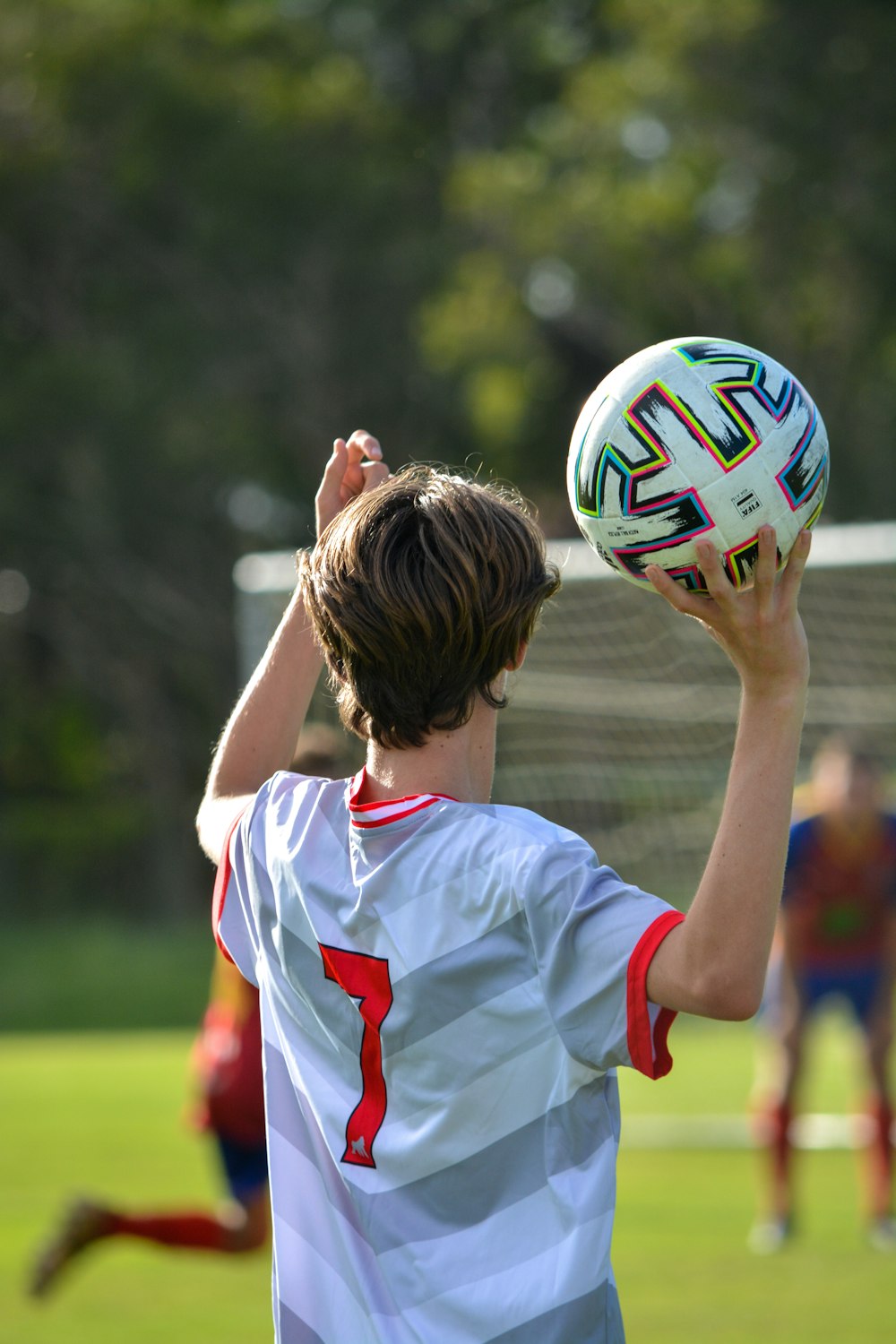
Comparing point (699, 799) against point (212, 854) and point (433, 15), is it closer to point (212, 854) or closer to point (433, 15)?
point (212, 854)

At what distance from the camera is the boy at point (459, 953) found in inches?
64.7

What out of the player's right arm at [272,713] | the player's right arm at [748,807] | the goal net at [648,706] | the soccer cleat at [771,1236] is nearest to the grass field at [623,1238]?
the soccer cleat at [771,1236]

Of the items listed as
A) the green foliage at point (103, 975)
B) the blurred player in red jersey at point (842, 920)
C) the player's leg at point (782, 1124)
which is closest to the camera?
the player's leg at point (782, 1124)

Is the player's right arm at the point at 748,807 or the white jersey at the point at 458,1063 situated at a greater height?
the player's right arm at the point at 748,807

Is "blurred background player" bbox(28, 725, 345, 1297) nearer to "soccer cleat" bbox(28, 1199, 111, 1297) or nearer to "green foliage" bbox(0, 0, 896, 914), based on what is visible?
"soccer cleat" bbox(28, 1199, 111, 1297)

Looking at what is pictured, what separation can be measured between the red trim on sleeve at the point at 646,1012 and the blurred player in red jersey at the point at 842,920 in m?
6.31

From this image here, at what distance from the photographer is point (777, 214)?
23.1 meters

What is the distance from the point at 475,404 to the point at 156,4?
8.65 meters

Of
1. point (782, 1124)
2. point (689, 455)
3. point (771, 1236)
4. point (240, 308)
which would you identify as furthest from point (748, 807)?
point (240, 308)

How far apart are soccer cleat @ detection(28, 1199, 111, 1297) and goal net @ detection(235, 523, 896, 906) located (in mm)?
2930

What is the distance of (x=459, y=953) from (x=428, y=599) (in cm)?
37

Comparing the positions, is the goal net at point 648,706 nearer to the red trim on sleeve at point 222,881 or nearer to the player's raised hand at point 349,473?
the player's raised hand at point 349,473

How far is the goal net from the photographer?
912 cm

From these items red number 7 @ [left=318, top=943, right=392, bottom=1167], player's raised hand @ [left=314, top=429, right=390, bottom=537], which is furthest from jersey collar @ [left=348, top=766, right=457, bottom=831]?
player's raised hand @ [left=314, top=429, right=390, bottom=537]
